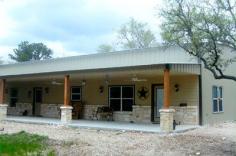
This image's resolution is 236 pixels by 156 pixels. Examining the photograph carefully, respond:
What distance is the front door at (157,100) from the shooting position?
700 inches

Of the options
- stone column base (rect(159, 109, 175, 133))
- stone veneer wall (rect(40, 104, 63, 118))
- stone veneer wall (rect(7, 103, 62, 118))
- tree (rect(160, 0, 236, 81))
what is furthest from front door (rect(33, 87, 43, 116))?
tree (rect(160, 0, 236, 81))

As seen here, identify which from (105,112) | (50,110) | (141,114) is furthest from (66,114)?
(50,110)

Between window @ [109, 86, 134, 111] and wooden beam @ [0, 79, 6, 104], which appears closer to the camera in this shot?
window @ [109, 86, 134, 111]

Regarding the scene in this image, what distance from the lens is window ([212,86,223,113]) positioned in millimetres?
18047

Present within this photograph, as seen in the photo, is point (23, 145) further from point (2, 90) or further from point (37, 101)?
point (37, 101)

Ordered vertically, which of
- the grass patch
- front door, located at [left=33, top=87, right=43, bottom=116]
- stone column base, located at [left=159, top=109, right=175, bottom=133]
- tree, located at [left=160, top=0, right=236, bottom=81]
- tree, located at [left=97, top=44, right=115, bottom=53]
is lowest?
the grass patch

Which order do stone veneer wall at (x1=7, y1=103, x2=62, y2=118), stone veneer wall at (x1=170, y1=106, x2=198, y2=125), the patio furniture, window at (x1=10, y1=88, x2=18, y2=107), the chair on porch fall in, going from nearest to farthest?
stone veneer wall at (x1=170, y1=106, x2=198, y2=125) → the patio furniture → the chair on porch → stone veneer wall at (x1=7, y1=103, x2=62, y2=118) → window at (x1=10, y1=88, x2=18, y2=107)

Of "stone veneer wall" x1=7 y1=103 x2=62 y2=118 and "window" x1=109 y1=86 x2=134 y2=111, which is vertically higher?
"window" x1=109 y1=86 x2=134 y2=111

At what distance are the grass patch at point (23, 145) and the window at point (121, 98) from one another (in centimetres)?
651

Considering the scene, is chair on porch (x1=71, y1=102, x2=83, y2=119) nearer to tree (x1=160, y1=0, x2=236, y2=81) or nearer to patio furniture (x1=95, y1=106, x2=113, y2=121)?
patio furniture (x1=95, y1=106, x2=113, y2=121)

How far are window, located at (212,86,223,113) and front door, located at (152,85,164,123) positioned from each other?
8.28 ft

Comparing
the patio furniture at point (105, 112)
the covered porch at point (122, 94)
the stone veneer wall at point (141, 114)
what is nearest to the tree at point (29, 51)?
the covered porch at point (122, 94)

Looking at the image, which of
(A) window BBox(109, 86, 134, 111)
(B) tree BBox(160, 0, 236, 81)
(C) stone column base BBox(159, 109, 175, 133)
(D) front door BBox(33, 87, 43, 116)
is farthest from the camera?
(D) front door BBox(33, 87, 43, 116)

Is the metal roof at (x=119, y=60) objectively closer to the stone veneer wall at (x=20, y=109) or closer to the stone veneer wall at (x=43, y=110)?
the stone veneer wall at (x=43, y=110)
